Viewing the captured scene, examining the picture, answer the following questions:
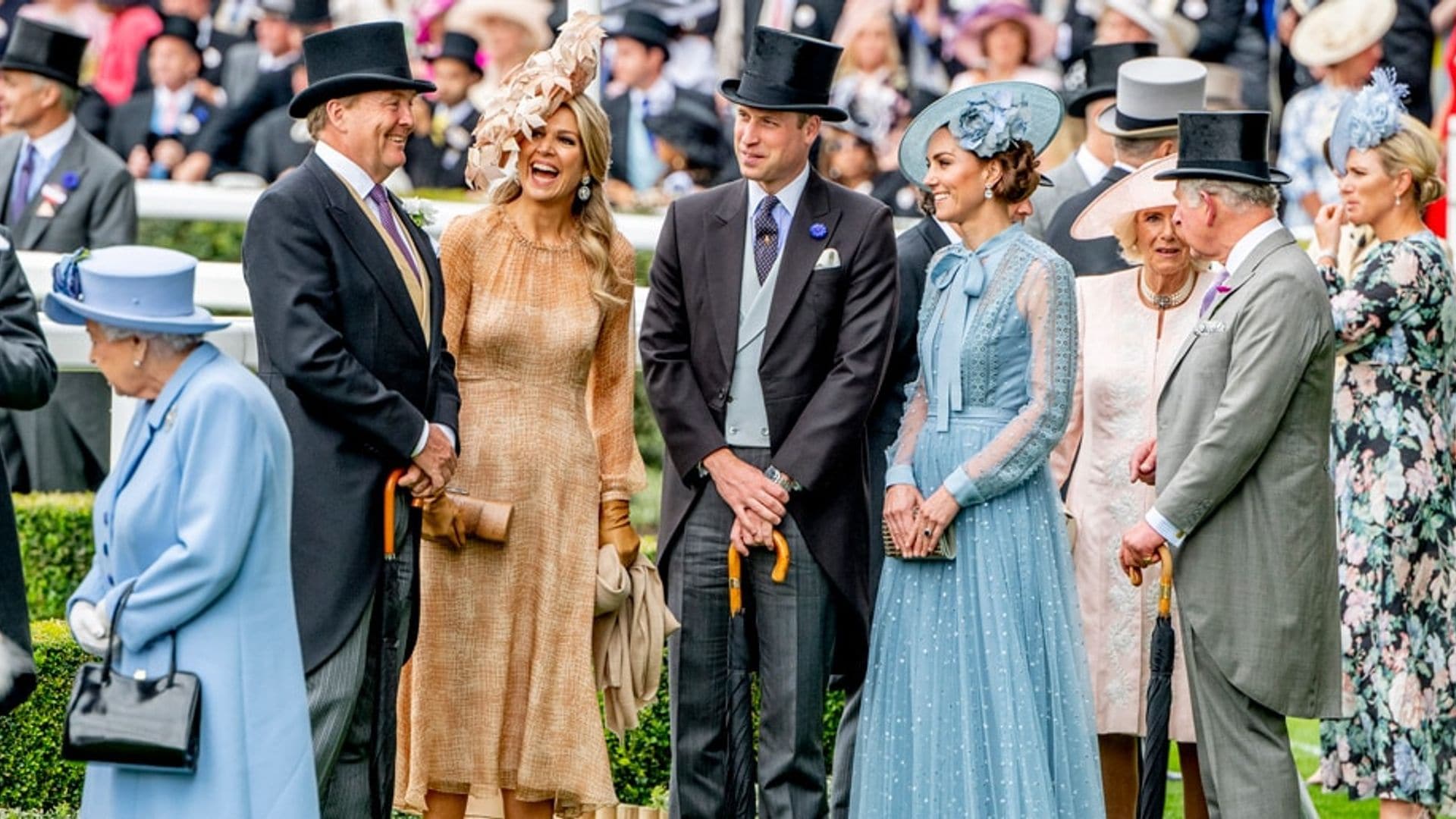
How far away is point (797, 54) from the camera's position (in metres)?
7.21

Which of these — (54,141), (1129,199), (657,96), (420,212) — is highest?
(657,96)

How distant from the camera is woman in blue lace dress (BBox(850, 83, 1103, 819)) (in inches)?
269

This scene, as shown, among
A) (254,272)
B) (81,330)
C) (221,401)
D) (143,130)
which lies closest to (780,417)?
(254,272)

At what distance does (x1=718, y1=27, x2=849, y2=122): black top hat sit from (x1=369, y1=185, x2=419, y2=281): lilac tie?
1.10 metres

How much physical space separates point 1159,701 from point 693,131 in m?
8.23

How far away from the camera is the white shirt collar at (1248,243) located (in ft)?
22.9

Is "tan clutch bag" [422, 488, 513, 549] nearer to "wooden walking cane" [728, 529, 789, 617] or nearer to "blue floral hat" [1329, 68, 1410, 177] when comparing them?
"wooden walking cane" [728, 529, 789, 617]

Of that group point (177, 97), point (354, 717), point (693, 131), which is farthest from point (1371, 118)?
point (177, 97)

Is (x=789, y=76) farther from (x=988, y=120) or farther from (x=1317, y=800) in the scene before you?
(x=1317, y=800)

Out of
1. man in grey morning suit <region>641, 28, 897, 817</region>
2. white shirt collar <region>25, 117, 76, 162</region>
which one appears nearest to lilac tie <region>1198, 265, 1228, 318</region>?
man in grey morning suit <region>641, 28, 897, 817</region>

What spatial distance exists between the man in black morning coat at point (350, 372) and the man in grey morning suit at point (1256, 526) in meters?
2.11

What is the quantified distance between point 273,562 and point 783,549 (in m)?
1.87

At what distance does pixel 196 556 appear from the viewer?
534 cm

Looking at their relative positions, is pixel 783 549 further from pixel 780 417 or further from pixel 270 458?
pixel 270 458
